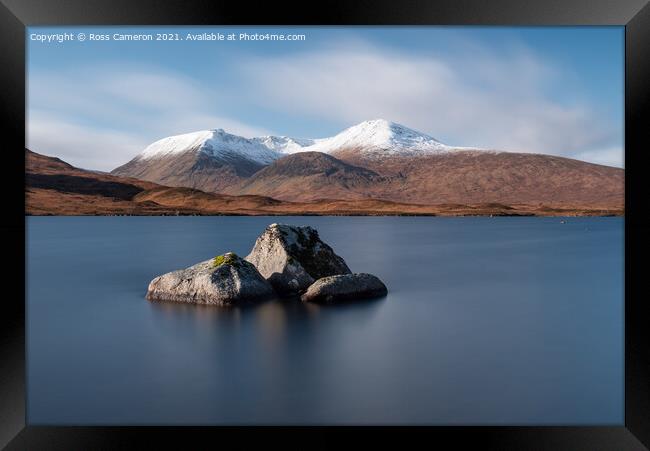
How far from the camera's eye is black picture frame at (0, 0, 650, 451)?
485cm

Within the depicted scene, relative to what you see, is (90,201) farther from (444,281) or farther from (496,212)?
(444,281)

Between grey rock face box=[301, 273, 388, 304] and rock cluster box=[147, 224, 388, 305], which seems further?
grey rock face box=[301, 273, 388, 304]

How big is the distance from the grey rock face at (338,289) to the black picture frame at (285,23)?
9.28m

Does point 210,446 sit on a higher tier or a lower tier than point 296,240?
lower

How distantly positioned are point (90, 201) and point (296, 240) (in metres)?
139

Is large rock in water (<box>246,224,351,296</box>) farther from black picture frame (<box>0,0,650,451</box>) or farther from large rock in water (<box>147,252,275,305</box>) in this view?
black picture frame (<box>0,0,650,451</box>)

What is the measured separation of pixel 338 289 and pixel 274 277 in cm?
194

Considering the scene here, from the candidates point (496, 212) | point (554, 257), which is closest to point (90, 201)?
point (496, 212)

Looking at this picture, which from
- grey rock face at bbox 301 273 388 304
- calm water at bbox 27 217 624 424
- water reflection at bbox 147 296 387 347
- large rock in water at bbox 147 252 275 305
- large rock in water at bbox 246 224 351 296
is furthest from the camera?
large rock in water at bbox 246 224 351 296

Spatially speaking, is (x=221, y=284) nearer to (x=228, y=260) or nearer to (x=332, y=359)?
(x=228, y=260)

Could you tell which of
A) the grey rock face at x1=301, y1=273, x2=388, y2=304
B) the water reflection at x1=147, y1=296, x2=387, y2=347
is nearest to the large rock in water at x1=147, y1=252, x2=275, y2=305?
the water reflection at x1=147, y1=296, x2=387, y2=347

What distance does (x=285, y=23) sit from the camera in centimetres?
499

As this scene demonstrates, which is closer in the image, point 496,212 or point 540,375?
point 540,375
